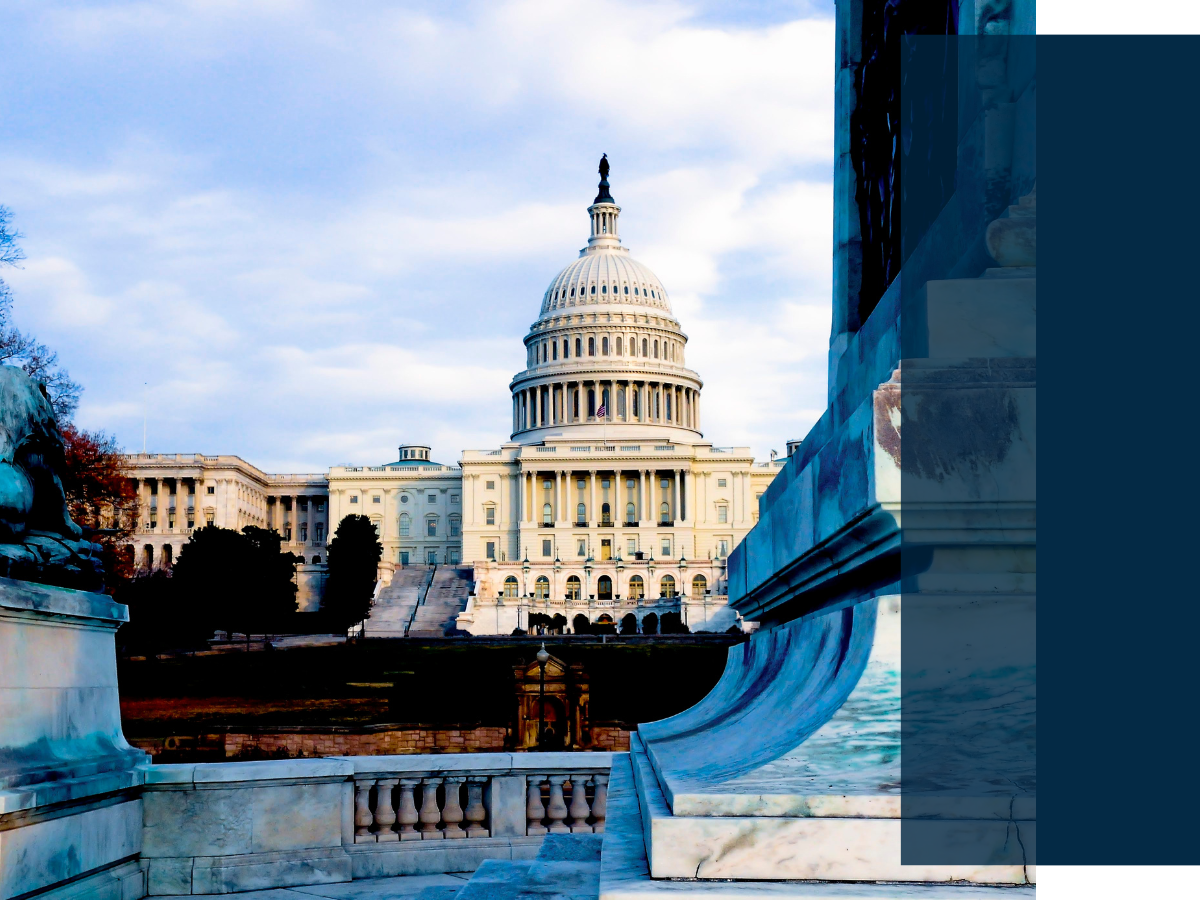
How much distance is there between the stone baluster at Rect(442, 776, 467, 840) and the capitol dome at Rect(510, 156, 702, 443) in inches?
4825

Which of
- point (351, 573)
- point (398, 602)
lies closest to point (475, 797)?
point (351, 573)

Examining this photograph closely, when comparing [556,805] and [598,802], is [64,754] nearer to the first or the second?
[556,805]

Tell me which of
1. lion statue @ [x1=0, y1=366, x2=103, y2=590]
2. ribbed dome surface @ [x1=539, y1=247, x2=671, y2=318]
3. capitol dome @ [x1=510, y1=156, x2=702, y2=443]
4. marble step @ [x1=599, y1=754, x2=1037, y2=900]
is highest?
ribbed dome surface @ [x1=539, y1=247, x2=671, y2=318]

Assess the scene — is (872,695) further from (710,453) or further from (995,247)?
(710,453)

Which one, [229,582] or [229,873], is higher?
[229,873]

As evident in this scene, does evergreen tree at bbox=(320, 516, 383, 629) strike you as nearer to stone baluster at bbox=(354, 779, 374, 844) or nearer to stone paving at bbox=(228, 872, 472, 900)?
stone baluster at bbox=(354, 779, 374, 844)

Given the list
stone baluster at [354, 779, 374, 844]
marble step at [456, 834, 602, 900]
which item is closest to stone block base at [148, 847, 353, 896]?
stone baluster at [354, 779, 374, 844]

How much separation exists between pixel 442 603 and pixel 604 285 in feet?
171

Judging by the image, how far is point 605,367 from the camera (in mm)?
136000

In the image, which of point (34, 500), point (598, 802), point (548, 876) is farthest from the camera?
point (598, 802)

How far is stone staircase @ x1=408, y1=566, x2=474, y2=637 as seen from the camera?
3733 inches

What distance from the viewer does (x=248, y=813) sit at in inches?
366

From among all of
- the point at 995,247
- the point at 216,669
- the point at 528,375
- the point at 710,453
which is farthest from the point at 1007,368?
the point at 528,375

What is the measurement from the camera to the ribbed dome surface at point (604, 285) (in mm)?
141875
